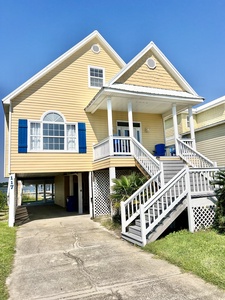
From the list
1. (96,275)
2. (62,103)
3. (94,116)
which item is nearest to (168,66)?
(94,116)

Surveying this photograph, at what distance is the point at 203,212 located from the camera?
7.50 metres

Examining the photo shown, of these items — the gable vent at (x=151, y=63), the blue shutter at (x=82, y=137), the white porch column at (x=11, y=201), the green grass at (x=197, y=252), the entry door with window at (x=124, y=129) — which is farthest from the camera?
the entry door with window at (x=124, y=129)

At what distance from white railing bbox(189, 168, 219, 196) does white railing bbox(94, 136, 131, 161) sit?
144 inches

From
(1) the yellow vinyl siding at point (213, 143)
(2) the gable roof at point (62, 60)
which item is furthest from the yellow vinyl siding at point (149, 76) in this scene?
(1) the yellow vinyl siding at point (213, 143)

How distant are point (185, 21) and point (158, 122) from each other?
5992mm

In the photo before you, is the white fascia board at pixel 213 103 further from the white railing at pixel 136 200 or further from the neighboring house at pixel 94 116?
the white railing at pixel 136 200

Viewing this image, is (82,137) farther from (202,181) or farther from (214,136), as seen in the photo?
(214,136)

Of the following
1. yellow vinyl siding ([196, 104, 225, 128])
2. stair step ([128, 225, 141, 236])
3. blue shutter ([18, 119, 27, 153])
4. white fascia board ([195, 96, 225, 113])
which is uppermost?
white fascia board ([195, 96, 225, 113])

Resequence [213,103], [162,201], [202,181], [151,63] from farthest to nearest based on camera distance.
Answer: [213,103]
[151,63]
[202,181]
[162,201]

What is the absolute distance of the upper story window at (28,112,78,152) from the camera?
1137cm

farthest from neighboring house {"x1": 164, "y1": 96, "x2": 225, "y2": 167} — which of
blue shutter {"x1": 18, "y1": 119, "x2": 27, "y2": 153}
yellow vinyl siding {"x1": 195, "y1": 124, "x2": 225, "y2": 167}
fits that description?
blue shutter {"x1": 18, "y1": 119, "x2": 27, "y2": 153}

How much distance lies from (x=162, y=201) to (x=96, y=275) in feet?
9.78

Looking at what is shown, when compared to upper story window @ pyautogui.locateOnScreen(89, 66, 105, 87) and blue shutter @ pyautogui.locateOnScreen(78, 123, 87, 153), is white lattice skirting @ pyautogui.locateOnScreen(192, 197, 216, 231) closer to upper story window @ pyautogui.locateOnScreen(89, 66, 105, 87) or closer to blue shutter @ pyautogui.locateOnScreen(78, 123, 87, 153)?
blue shutter @ pyautogui.locateOnScreen(78, 123, 87, 153)

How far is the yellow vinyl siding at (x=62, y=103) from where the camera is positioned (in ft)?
36.4
